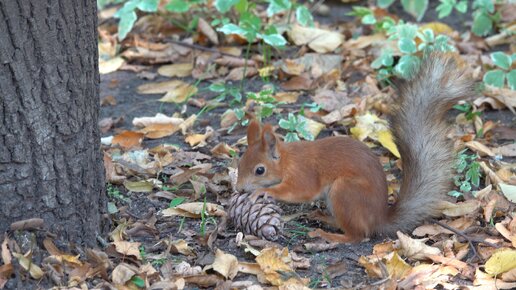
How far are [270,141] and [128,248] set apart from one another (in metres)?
0.77

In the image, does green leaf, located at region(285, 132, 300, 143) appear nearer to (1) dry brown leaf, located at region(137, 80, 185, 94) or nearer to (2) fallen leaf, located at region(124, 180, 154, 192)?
(2) fallen leaf, located at region(124, 180, 154, 192)

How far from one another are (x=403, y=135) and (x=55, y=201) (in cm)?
139

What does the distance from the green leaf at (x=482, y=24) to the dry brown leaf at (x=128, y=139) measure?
7.63 ft

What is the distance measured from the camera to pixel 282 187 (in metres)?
3.38

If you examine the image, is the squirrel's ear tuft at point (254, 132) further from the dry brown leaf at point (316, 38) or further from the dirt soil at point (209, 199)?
the dry brown leaf at point (316, 38)

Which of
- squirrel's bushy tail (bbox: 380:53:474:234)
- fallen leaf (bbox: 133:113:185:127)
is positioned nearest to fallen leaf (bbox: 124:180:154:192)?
fallen leaf (bbox: 133:113:185:127)

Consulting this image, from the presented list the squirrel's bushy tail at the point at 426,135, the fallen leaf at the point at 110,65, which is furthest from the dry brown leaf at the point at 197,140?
the fallen leaf at the point at 110,65

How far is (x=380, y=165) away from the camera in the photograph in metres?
3.33

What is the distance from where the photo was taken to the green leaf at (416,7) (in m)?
5.36

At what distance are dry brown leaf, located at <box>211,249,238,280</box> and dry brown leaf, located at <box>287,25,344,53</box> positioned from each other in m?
2.46

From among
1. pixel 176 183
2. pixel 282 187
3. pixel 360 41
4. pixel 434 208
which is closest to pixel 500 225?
pixel 434 208

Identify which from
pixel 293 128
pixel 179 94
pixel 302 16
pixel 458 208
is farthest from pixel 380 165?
pixel 302 16

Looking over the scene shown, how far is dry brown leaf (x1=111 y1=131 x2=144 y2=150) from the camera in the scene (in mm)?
4105

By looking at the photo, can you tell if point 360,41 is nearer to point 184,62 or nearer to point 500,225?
point 184,62
